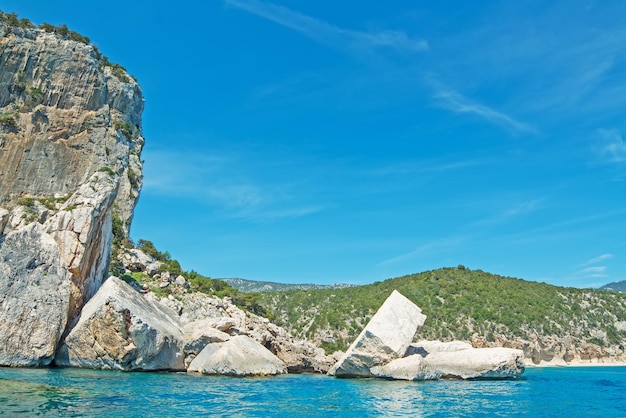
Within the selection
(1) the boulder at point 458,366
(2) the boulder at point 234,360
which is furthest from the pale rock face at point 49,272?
(1) the boulder at point 458,366

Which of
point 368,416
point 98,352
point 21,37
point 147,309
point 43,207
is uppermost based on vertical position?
point 21,37

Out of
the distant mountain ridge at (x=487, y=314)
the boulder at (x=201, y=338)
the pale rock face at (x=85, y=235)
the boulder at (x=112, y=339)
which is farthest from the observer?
the distant mountain ridge at (x=487, y=314)

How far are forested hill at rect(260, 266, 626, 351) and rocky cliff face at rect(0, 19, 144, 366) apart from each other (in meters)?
35.4

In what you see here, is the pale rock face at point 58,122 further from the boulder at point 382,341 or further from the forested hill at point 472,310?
the forested hill at point 472,310

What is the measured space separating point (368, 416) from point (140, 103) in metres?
48.7

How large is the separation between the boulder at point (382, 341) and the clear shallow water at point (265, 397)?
175 centimetres

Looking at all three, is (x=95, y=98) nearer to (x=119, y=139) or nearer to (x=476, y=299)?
(x=119, y=139)

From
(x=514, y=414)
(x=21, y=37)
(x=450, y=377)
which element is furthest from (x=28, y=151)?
(x=514, y=414)

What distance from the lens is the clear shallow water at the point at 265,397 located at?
1587 cm

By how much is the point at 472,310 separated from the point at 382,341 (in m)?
48.8

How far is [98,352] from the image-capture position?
89.5 ft

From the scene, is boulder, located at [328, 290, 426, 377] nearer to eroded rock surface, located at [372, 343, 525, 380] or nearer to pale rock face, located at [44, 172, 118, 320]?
eroded rock surface, located at [372, 343, 525, 380]

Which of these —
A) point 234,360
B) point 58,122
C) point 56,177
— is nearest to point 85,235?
point 234,360

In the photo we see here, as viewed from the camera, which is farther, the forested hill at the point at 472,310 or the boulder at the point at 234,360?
the forested hill at the point at 472,310
